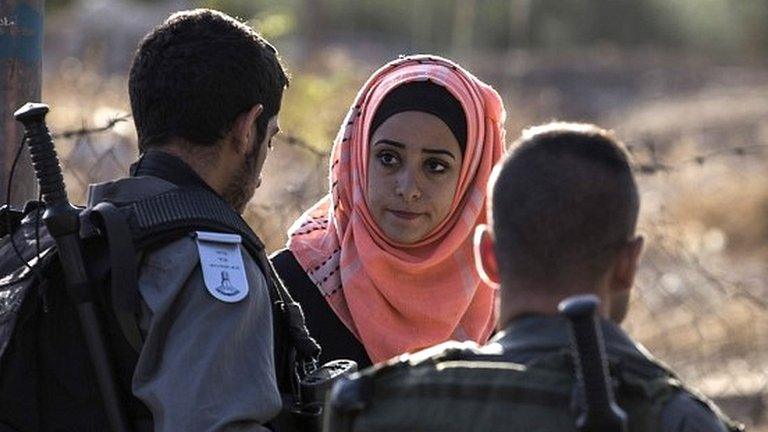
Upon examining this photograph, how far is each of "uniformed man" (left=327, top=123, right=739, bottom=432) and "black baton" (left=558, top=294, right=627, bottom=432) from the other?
0.12 ft

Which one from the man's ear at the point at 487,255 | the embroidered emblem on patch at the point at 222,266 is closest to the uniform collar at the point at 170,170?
the embroidered emblem on patch at the point at 222,266

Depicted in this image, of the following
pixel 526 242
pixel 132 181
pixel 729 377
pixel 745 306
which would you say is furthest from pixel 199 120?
pixel 745 306

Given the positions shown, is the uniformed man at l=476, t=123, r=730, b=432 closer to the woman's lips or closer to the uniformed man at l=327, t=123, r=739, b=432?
the uniformed man at l=327, t=123, r=739, b=432

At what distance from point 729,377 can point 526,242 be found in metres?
5.92

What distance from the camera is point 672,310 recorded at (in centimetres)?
962

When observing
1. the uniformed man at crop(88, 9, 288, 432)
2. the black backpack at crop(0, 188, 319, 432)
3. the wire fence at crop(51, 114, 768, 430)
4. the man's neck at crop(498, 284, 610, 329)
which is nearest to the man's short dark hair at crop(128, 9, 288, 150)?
the uniformed man at crop(88, 9, 288, 432)

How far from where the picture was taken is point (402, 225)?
362 cm

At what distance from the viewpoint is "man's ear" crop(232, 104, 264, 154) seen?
277cm

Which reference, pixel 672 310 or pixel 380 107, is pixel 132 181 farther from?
pixel 672 310

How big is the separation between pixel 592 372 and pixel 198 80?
1047 mm

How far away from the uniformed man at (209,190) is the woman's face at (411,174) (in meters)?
0.77

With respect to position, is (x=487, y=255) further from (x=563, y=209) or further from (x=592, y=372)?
(x=592, y=372)

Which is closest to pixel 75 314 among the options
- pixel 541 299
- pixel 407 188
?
pixel 541 299

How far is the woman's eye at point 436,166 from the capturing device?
12.0ft
